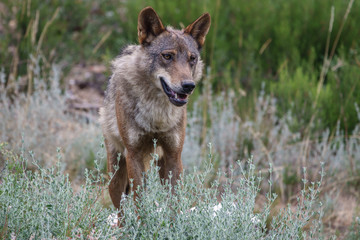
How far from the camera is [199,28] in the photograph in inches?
172

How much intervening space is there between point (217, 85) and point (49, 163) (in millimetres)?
3369

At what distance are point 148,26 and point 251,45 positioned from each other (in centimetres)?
415

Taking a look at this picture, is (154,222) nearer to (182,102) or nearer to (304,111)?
(182,102)

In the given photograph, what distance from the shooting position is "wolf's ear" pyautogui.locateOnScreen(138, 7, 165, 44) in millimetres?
4133

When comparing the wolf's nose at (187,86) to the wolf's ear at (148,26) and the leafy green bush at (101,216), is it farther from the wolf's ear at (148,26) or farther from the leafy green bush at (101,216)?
the leafy green bush at (101,216)

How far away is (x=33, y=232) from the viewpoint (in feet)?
10.1

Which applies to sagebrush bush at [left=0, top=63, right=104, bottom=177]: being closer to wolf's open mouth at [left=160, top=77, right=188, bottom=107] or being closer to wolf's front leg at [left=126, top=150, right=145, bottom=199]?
wolf's front leg at [left=126, top=150, right=145, bottom=199]

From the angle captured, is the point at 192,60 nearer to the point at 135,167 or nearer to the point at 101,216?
the point at 135,167

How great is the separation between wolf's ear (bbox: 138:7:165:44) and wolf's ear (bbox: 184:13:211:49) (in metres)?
0.26

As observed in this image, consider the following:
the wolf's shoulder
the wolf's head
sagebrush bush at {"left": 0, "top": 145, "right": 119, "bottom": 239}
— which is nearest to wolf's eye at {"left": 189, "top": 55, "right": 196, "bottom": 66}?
the wolf's head

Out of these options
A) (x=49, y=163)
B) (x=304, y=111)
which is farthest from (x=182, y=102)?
(x=304, y=111)

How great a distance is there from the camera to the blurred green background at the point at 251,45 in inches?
266

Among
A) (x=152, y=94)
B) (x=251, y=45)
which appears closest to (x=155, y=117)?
(x=152, y=94)

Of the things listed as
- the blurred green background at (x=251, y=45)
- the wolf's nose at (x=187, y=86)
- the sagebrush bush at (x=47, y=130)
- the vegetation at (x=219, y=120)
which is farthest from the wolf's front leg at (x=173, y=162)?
the blurred green background at (x=251, y=45)
